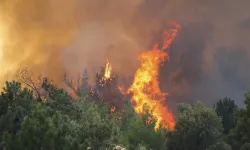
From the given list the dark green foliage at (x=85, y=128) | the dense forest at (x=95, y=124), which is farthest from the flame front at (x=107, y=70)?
the dark green foliage at (x=85, y=128)

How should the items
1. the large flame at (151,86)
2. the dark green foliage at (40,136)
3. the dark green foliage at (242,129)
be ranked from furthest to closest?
the large flame at (151,86) → the dark green foliage at (242,129) → the dark green foliage at (40,136)

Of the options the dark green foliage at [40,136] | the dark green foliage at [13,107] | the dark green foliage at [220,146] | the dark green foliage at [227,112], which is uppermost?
the dark green foliage at [227,112]

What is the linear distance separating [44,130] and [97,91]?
72.0 metres

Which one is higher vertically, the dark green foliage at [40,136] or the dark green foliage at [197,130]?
the dark green foliage at [197,130]

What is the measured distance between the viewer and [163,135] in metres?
73.1

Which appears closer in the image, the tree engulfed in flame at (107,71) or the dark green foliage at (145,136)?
the dark green foliage at (145,136)

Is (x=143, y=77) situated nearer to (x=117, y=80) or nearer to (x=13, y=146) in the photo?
(x=117, y=80)

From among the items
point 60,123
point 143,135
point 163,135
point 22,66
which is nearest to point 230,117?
point 163,135

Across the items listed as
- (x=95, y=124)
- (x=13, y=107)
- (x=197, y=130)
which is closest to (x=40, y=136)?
(x=95, y=124)

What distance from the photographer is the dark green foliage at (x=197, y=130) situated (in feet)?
221

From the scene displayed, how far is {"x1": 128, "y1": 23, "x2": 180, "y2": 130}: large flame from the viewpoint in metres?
115

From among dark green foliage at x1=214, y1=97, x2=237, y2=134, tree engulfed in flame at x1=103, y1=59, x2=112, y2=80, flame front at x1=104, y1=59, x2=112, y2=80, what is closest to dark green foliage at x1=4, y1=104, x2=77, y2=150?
dark green foliage at x1=214, y1=97, x2=237, y2=134

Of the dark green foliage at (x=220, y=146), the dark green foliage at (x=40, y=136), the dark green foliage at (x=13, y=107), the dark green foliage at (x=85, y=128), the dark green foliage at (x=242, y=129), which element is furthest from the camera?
the dark green foliage at (x=220, y=146)

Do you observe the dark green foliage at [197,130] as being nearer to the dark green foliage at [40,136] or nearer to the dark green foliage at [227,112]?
the dark green foliage at [227,112]
